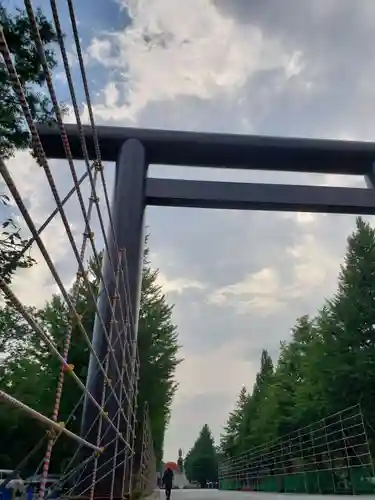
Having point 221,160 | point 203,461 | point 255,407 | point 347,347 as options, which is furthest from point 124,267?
point 203,461

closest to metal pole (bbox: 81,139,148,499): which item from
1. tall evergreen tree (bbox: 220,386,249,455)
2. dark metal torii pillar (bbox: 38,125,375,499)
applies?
dark metal torii pillar (bbox: 38,125,375,499)

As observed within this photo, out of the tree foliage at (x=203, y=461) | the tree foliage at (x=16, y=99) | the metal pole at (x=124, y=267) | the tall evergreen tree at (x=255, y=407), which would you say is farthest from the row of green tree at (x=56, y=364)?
the tree foliage at (x=203, y=461)

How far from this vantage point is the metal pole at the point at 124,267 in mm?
2898

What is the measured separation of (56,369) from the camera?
6648 millimetres

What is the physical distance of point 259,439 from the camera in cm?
1800

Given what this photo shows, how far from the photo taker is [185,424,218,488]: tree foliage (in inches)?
1547

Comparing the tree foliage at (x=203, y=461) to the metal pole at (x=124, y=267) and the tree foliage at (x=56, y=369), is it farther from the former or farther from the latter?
the metal pole at (x=124, y=267)

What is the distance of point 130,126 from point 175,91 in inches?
19.4

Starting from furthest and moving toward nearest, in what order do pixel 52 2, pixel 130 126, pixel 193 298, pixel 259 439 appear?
1. pixel 259 439
2. pixel 193 298
3. pixel 130 126
4. pixel 52 2

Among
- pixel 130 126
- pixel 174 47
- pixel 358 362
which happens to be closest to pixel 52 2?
pixel 174 47

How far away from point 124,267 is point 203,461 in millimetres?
40854

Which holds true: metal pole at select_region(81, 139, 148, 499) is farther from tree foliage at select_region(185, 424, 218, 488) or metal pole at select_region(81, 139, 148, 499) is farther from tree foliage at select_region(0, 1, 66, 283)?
tree foliage at select_region(185, 424, 218, 488)

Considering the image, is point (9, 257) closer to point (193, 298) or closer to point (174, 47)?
point (174, 47)

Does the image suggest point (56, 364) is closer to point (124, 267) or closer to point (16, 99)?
point (124, 267)
